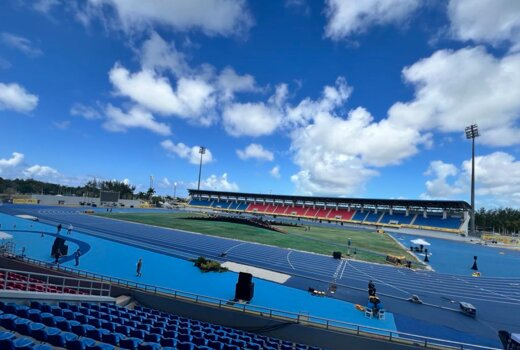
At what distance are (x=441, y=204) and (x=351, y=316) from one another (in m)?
62.4

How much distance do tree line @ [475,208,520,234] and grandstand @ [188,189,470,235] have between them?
47780mm

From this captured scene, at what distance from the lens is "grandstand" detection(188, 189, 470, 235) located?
6278 cm

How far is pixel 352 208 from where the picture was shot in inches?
3088

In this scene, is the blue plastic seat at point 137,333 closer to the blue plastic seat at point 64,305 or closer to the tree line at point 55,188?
the blue plastic seat at point 64,305

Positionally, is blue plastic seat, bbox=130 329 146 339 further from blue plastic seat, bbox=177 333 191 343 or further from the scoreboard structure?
the scoreboard structure

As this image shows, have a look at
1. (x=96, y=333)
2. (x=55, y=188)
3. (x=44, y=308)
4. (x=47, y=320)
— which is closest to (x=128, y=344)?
(x=96, y=333)

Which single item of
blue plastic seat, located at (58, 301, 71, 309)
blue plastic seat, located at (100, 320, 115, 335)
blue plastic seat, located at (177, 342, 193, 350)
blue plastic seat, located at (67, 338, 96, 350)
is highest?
blue plastic seat, located at (67, 338, 96, 350)

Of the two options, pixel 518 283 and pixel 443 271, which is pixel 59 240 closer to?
pixel 443 271

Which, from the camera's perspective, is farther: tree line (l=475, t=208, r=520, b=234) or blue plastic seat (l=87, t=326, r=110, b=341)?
tree line (l=475, t=208, r=520, b=234)

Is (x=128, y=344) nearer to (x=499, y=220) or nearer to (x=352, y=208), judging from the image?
(x=352, y=208)

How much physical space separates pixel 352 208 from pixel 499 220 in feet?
203

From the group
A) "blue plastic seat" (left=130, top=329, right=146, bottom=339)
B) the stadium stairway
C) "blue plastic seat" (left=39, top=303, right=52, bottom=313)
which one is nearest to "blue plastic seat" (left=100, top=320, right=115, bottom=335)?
the stadium stairway

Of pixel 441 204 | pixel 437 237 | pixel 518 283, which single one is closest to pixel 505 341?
pixel 518 283

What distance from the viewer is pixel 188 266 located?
20.9 metres
